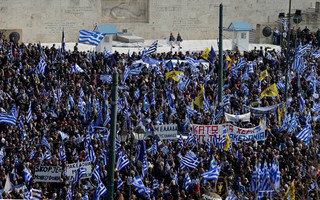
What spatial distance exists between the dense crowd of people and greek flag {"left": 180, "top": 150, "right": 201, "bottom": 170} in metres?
0.27

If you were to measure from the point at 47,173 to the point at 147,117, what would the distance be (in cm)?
705

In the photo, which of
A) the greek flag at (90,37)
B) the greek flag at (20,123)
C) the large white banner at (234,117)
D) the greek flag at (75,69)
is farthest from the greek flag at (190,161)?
the greek flag at (90,37)

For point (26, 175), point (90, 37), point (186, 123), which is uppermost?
point (90, 37)

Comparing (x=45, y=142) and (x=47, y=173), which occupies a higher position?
(x=45, y=142)

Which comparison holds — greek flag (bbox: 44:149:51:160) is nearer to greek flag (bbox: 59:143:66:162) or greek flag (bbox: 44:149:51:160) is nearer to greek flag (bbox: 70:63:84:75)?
greek flag (bbox: 59:143:66:162)

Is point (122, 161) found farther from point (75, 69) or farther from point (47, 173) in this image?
point (75, 69)

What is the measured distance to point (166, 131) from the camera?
2642 cm

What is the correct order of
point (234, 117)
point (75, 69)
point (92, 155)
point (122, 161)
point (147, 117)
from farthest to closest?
point (75, 69)
point (147, 117)
point (234, 117)
point (92, 155)
point (122, 161)

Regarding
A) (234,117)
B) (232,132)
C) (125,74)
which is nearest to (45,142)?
(232,132)

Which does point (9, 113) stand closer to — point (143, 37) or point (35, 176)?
point (35, 176)

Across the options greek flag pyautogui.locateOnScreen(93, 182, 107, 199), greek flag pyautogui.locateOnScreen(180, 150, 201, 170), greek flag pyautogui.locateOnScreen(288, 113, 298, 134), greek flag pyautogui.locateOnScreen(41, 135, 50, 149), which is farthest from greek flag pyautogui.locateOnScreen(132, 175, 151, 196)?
greek flag pyautogui.locateOnScreen(288, 113, 298, 134)

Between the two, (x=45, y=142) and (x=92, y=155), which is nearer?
(x=92, y=155)

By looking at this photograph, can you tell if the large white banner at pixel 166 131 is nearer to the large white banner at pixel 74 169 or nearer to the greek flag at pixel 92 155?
the greek flag at pixel 92 155

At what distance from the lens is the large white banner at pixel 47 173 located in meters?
23.2
